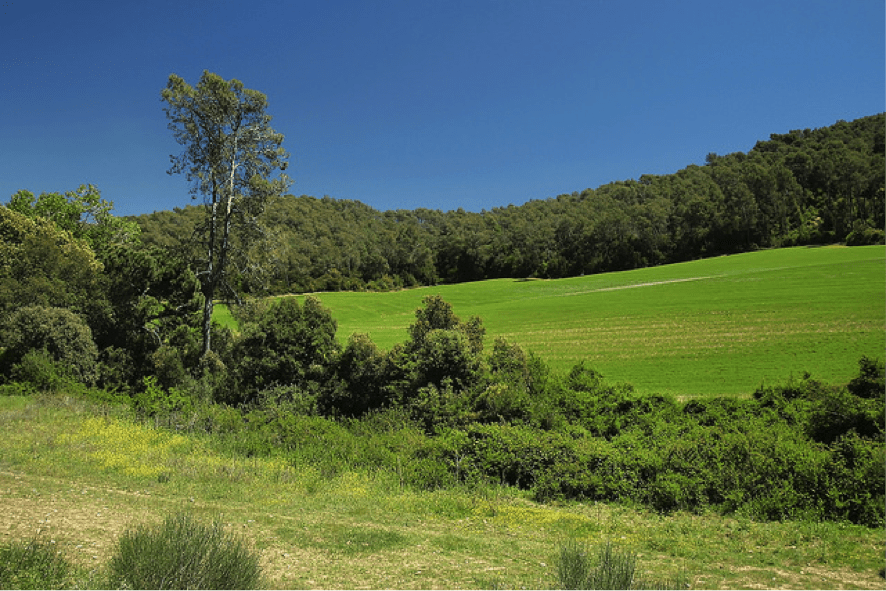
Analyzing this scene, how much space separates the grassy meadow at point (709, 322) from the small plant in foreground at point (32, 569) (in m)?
24.0

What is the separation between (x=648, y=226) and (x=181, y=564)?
395 ft

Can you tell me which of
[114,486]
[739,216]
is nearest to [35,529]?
[114,486]

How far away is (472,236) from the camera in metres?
138

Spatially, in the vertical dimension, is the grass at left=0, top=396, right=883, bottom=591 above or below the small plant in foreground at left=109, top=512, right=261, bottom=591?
below

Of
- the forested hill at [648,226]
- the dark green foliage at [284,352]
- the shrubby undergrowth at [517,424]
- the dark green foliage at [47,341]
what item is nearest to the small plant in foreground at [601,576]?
the shrubby undergrowth at [517,424]

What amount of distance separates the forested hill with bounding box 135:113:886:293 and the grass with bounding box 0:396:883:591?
227ft

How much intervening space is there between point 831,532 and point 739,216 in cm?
11012

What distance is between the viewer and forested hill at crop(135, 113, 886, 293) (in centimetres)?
10056

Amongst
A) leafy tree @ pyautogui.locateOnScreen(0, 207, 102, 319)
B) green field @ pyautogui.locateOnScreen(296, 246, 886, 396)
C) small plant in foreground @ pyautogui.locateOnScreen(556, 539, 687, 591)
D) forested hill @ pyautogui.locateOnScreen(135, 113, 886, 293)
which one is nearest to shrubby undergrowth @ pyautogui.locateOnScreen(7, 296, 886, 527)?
leafy tree @ pyautogui.locateOnScreen(0, 207, 102, 319)

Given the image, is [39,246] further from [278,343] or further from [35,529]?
[35,529]

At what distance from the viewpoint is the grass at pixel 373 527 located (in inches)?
288

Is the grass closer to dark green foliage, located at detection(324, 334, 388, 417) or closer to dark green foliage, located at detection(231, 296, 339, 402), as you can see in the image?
dark green foliage, located at detection(324, 334, 388, 417)

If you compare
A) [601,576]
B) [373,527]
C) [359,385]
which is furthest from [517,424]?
[601,576]

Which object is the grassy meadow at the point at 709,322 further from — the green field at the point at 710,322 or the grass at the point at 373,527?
the grass at the point at 373,527
